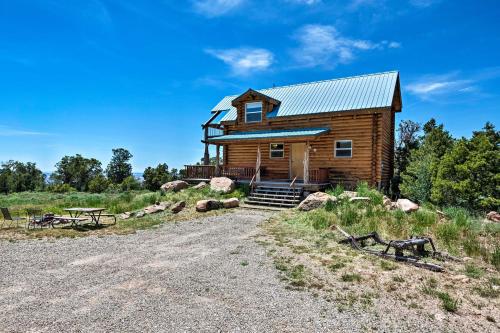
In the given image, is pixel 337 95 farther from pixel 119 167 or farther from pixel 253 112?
pixel 119 167

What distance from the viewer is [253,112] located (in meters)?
22.5

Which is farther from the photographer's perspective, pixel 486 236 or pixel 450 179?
pixel 450 179

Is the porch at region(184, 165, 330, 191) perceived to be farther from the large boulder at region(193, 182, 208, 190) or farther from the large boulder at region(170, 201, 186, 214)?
the large boulder at region(170, 201, 186, 214)

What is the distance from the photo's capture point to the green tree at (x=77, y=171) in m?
Answer: 53.6

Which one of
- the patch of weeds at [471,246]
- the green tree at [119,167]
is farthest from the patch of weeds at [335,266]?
the green tree at [119,167]

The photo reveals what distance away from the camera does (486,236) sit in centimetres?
914

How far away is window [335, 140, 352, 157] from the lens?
61.7 feet

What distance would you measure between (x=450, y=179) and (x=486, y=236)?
201 inches

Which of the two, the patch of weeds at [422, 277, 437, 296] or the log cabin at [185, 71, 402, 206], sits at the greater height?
the log cabin at [185, 71, 402, 206]

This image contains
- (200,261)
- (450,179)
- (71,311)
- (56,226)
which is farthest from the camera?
(450,179)

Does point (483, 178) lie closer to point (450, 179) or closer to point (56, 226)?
point (450, 179)

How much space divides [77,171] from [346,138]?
160 feet

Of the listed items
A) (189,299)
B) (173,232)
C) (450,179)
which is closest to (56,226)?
(173,232)

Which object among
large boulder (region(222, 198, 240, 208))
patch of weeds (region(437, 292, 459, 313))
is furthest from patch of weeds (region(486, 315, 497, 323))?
large boulder (region(222, 198, 240, 208))
